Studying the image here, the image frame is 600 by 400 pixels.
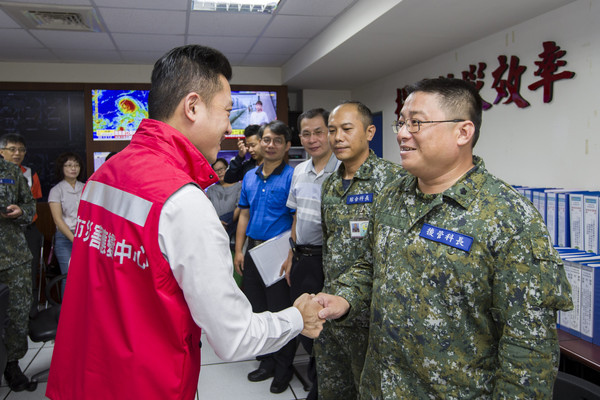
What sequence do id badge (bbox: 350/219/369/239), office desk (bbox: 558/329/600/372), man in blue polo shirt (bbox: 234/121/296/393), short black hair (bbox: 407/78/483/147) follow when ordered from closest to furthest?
short black hair (bbox: 407/78/483/147)
office desk (bbox: 558/329/600/372)
id badge (bbox: 350/219/369/239)
man in blue polo shirt (bbox: 234/121/296/393)

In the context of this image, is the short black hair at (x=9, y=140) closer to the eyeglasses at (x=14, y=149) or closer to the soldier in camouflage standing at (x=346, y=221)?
the eyeglasses at (x=14, y=149)

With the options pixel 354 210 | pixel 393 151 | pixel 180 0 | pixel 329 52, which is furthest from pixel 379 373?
pixel 393 151

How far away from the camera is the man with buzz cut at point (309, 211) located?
7.72 feet

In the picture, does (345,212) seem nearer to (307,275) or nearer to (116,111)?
(307,275)

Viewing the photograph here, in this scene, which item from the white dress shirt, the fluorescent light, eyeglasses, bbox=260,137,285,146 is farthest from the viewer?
the fluorescent light

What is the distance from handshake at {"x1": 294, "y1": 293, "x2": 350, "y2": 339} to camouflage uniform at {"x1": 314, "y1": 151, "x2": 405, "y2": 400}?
1.62 ft

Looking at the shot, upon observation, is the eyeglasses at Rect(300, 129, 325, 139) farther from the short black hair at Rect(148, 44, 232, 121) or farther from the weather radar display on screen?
the weather radar display on screen

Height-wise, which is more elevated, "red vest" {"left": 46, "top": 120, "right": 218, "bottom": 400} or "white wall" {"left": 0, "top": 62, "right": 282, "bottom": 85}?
"white wall" {"left": 0, "top": 62, "right": 282, "bottom": 85}

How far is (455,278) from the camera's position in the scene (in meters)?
1.13

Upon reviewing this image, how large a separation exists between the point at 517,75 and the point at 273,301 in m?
2.35

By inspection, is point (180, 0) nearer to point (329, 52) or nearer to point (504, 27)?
point (329, 52)

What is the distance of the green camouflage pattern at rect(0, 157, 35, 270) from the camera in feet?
8.77

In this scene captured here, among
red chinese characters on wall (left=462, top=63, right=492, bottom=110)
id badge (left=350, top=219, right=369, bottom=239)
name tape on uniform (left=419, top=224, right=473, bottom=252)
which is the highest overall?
red chinese characters on wall (left=462, top=63, right=492, bottom=110)

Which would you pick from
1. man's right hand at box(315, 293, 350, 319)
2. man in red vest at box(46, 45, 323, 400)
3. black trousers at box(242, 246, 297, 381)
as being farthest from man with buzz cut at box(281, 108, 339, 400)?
man in red vest at box(46, 45, 323, 400)
